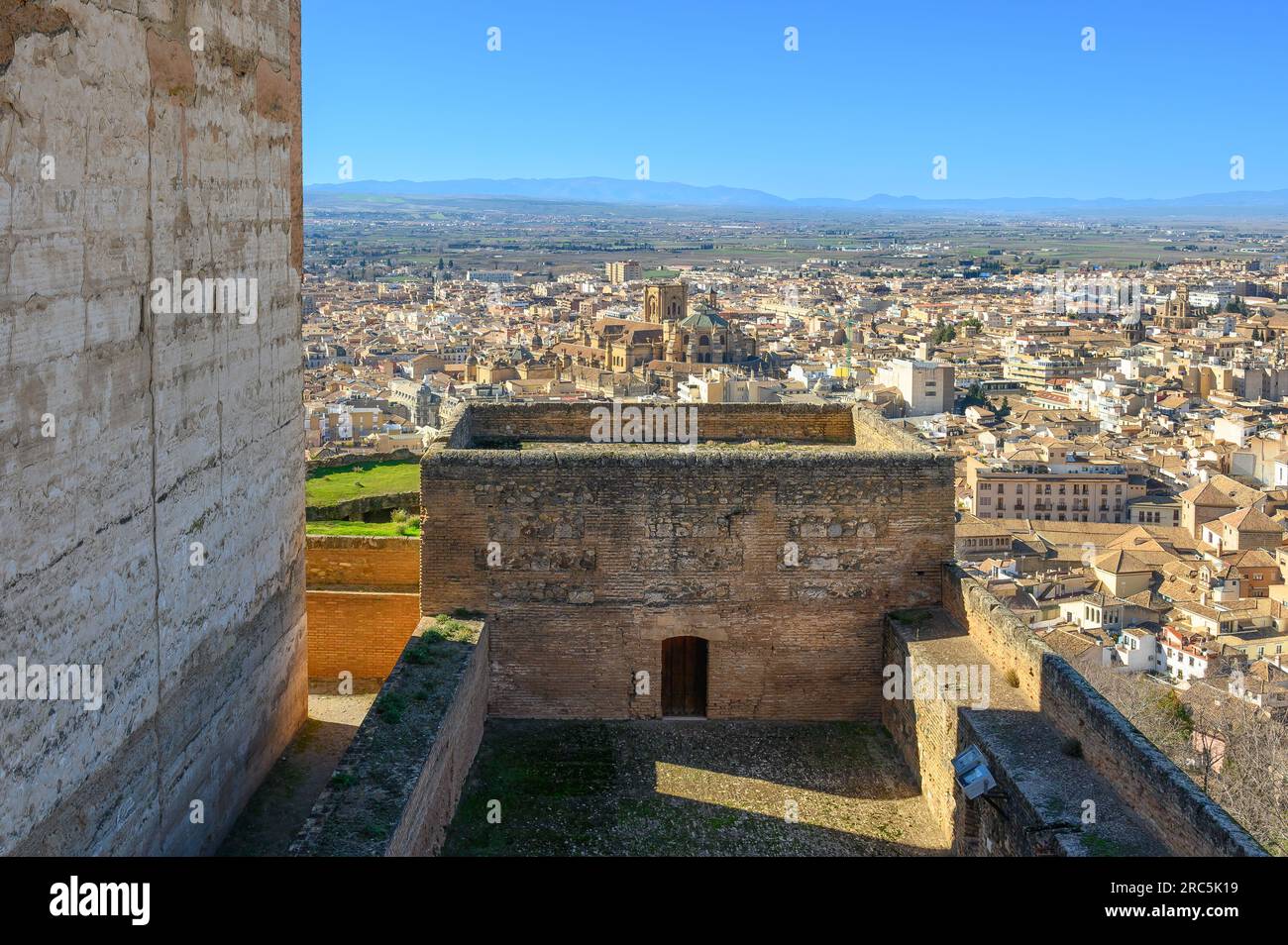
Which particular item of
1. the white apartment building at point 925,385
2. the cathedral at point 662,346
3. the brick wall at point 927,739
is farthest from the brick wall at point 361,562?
the cathedral at point 662,346

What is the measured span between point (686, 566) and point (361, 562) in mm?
3102

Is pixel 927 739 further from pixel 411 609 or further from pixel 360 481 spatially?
pixel 360 481

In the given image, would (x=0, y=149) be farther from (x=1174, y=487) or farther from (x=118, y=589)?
(x=1174, y=487)

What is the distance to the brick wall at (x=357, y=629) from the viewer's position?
9797 millimetres

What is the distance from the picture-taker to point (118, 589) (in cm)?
531

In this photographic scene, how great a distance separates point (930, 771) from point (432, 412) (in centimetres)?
5039

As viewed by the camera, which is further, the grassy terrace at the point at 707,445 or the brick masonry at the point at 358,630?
the grassy terrace at the point at 707,445

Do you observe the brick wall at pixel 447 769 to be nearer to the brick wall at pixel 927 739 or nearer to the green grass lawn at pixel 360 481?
the brick wall at pixel 927 739

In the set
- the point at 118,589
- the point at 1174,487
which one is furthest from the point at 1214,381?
the point at 118,589

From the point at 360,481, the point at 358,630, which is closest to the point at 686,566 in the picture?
the point at 358,630

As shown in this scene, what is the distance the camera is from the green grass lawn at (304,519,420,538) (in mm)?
11102

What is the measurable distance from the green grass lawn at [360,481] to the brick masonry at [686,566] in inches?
161

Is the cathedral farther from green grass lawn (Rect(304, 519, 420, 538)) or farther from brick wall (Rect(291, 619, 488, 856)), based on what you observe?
brick wall (Rect(291, 619, 488, 856))

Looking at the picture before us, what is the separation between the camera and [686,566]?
8.86m
